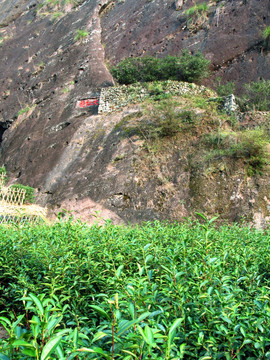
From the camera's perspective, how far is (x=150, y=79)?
40.9 feet

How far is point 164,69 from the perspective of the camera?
483 inches

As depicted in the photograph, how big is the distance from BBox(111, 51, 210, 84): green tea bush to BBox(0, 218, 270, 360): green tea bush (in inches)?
395

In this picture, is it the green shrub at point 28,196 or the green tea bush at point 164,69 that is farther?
the green tea bush at point 164,69

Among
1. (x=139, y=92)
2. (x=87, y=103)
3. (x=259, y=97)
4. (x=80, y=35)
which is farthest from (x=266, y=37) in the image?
(x=80, y=35)

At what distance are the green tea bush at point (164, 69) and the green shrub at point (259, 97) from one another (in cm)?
225

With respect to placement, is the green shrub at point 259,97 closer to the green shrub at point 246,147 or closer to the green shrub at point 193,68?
the green shrub at point 193,68

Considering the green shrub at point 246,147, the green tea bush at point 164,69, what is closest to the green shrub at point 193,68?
the green tea bush at point 164,69

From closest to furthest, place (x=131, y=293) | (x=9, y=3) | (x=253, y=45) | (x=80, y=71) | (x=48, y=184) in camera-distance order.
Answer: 1. (x=131, y=293)
2. (x=48, y=184)
3. (x=253, y=45)
4. (x=80, y=71)
5. (x=9, y=3)

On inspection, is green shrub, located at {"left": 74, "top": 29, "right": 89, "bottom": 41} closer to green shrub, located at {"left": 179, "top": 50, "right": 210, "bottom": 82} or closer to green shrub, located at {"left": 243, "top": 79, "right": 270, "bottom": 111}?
green shrub, located at {"left": 179, "top": 50, "right": 210, "bottom": 82}

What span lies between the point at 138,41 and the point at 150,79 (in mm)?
5524

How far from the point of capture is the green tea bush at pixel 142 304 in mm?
1202

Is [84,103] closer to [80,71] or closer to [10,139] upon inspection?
[80,71]

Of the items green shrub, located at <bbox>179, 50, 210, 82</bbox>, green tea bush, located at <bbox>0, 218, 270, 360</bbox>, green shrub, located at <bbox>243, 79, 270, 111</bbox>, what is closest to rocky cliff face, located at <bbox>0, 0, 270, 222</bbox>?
green shrub, located at <bbox>179, 50, 210, 82</bbox>

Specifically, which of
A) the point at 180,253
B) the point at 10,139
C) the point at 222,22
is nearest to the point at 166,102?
the point at 222,22
